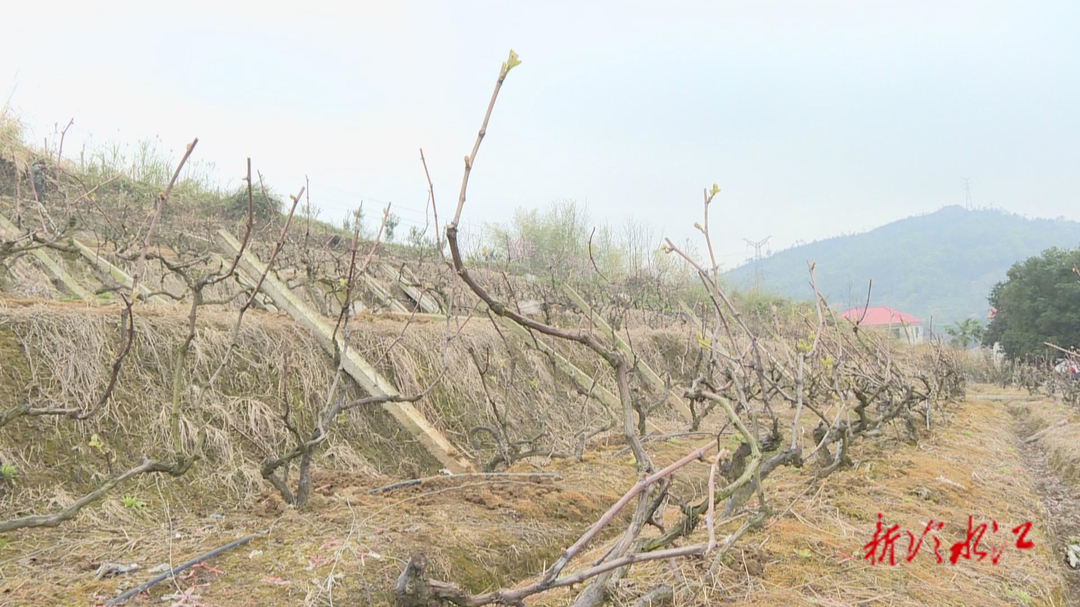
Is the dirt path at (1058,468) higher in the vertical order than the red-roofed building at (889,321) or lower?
lower

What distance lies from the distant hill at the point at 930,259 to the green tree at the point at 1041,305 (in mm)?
67535

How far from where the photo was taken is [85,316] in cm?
430

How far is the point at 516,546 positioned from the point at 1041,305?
1059 inches

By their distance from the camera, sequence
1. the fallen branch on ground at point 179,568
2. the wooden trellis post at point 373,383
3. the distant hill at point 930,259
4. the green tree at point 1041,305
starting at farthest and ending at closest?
the distant hill at point 930,259
the green tree at point 1041,305
the wooden trellis post at point 373,383
the fallen branch on ground at point 179,568

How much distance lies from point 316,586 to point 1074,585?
3886mm

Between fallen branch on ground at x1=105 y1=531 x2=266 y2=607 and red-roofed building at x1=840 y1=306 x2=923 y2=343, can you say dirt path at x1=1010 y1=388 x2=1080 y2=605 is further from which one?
fallen branch on ground at x1=105 y1=531 x2=266 y2=607

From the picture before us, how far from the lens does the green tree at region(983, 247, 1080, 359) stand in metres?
22.8

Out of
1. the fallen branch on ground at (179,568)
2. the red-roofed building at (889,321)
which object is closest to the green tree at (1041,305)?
the red-roofed building at (889,321)

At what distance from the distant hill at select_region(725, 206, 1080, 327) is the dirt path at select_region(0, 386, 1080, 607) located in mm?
91532

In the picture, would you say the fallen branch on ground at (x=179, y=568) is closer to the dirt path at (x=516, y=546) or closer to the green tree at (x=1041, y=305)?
the dirt path at (x=516, y=546)

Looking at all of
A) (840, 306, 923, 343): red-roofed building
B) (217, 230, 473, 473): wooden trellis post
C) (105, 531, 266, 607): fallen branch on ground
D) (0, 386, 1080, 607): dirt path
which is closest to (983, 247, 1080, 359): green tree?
(840, 306, 923, 343): red-roofed building

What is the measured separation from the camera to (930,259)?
132m

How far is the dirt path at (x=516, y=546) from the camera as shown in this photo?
105 inches

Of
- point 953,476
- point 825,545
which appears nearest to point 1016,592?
point 825,545
